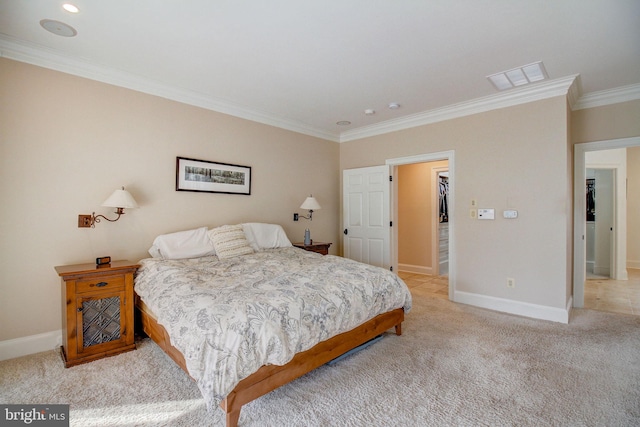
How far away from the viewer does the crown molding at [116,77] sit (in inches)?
99.4

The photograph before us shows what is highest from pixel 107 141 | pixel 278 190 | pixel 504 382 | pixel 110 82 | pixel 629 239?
pixel 110 82

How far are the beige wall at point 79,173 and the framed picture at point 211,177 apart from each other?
0.26 ft

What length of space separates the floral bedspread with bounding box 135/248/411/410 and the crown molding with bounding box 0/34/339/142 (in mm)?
1864

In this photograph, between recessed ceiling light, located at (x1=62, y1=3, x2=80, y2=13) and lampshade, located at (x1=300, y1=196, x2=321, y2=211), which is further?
lampshade, located at (x1=300, y1=196, x2=321, y2=211)

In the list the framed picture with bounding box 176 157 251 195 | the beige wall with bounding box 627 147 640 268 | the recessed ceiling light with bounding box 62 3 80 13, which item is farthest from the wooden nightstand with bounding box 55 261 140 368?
the beige wall with bounding box 627 147 640 268

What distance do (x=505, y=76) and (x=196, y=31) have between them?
2.97 m

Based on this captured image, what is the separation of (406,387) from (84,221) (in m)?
3.11

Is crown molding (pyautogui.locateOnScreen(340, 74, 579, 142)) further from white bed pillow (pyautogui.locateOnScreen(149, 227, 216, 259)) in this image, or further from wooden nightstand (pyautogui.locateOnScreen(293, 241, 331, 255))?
white bed pillow (pyautogui.locateOnScreen(149, 227, 216, 259))

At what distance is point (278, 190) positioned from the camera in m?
4.50

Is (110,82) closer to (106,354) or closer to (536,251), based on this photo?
(106,354)

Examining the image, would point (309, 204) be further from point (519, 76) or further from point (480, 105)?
point (519, 76)

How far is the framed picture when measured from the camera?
3.49 m

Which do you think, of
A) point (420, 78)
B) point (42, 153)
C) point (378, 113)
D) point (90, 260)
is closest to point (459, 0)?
point (420, 78)

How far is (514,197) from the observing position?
11.8 feet
